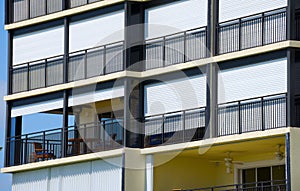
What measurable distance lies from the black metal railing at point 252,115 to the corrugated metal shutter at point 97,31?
6460 mm

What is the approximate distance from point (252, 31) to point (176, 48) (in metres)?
4.27

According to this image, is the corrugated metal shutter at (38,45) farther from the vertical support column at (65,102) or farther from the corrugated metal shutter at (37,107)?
the corrugated metal shutter at (37,107)

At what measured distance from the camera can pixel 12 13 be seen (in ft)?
191

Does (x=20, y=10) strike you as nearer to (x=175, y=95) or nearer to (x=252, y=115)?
(x=175, y=95)

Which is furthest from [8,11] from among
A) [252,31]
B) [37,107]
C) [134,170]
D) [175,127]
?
[252,31]

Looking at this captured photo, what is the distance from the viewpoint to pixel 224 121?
162 ft

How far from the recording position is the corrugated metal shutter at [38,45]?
56.2 meters

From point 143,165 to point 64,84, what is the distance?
5.45 metres

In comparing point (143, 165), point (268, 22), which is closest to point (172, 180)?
point (143, 165)

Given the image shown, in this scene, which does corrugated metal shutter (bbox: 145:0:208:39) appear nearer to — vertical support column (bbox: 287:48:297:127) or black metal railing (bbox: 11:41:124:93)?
black metal railing (bbox: 11:41:124:93)

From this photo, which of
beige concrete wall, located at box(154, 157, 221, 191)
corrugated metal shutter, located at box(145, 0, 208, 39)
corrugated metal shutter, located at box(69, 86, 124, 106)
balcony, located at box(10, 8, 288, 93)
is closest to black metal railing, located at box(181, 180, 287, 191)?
beige concrete wall, located at box(154, 157, 221, 191)

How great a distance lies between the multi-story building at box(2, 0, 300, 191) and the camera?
1892 inches

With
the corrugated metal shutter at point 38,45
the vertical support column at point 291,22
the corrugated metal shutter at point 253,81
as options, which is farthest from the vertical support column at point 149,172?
the vertical support column at point 291,22

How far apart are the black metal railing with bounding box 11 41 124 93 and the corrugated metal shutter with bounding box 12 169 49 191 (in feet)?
12.3
